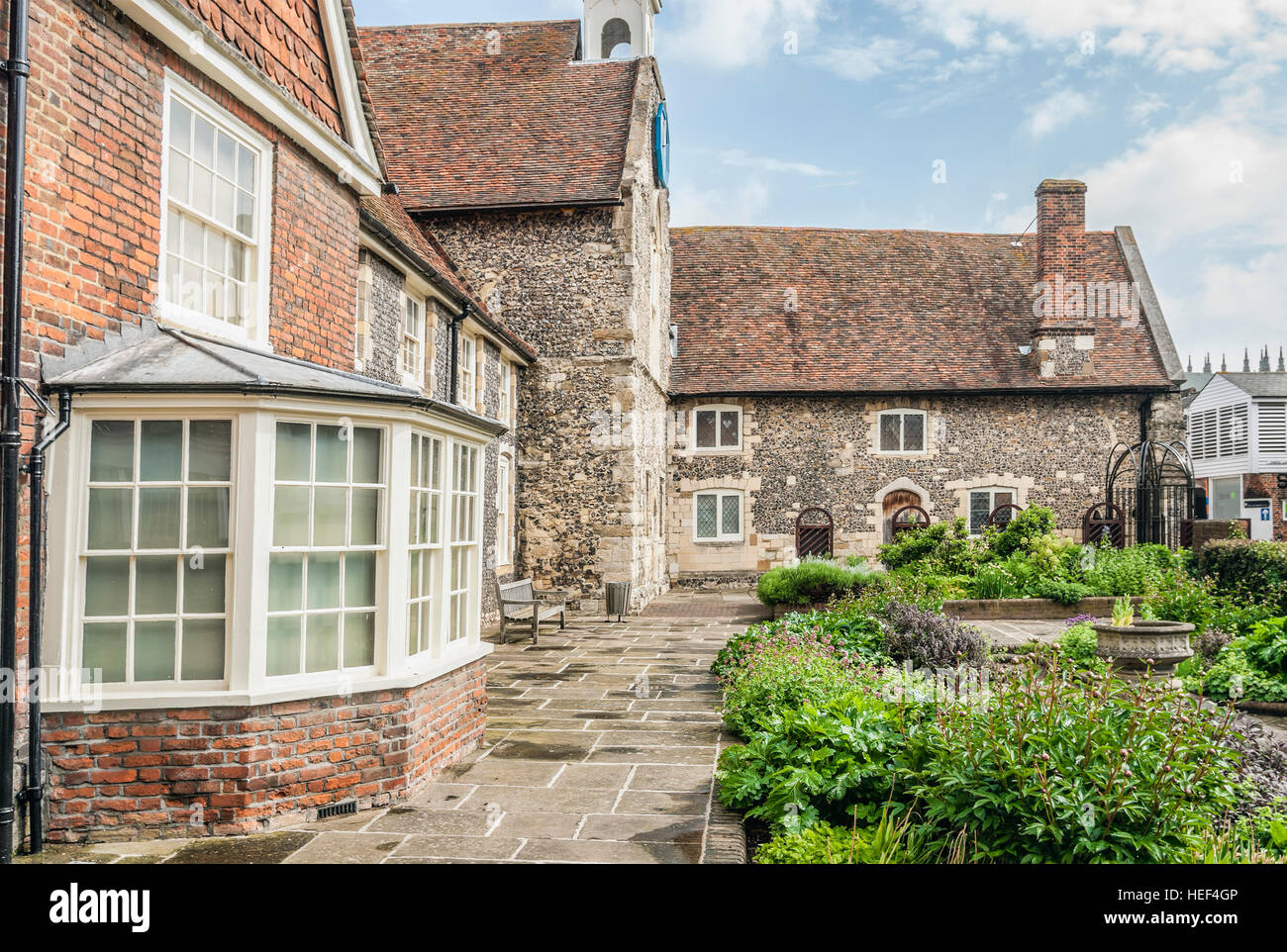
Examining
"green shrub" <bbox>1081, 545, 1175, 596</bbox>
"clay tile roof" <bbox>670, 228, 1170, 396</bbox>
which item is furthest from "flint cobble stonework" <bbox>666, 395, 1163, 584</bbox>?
"green shrub" <bbox>1081, 545, 1175, 596</bbox>

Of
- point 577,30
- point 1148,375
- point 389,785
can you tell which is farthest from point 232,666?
point 1148,375

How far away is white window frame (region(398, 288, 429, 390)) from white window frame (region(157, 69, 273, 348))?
496 centimetres

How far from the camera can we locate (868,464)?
23.8m

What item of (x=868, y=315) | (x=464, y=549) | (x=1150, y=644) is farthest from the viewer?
(x=868, y=315)

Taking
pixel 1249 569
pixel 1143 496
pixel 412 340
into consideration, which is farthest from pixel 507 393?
pixel 1143 496

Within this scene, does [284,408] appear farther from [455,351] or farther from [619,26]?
[619,26]

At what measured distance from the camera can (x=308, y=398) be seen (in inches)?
217

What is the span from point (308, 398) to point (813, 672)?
14.0 feet

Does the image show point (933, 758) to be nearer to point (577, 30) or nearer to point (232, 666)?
point (232, 666)

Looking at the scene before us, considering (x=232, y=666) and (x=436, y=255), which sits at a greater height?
(x=436, y=255)

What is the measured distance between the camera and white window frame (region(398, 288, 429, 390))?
1270 centimetres

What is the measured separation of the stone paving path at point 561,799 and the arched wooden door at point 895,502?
14416 millimetres

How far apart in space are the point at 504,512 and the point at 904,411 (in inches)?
468
